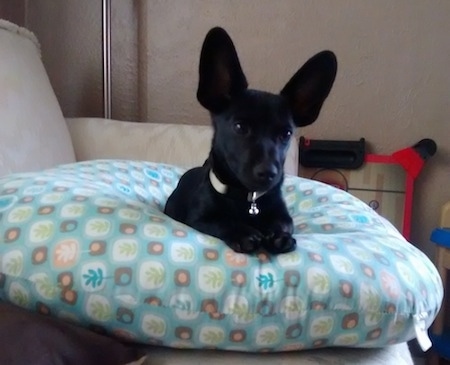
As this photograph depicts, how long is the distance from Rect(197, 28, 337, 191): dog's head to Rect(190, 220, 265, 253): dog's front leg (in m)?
0.08

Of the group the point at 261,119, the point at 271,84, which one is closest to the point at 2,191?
the point at 261,119

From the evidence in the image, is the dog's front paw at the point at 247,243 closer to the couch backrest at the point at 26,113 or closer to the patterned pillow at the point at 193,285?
the patterned pillow at the point at 193,285

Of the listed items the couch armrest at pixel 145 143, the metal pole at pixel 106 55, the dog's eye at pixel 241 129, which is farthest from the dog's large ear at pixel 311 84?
the metal pole at pixel 106 55

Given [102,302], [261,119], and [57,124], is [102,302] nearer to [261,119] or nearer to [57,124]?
[261,119]

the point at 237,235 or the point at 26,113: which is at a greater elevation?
the point at 26,113

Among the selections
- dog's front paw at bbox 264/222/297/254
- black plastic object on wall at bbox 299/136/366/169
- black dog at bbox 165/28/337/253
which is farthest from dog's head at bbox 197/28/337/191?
black plastic object on wall at bbox 299/136/366/169

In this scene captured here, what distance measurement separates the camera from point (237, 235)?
0.90m

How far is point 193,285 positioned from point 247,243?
0.12 metres

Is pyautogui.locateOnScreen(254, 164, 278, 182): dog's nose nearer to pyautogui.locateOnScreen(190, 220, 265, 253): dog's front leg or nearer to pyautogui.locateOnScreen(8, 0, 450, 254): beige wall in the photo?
pyautogui.locateOnScreen(190, 220, 265, 253): dog's front leg

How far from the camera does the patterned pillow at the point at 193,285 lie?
78cm

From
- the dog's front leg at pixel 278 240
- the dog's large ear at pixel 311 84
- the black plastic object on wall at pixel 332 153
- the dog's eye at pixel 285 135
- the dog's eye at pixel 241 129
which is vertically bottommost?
the black plastic object on wall at pixel 332 153

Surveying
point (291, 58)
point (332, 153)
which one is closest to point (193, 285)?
point (332, 153)

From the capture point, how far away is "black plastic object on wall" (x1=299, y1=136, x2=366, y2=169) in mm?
2084

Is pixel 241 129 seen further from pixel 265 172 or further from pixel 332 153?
pixel 332 153
